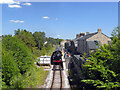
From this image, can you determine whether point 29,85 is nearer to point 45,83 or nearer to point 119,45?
point 45,83

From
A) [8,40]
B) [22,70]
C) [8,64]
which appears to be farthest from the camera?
[8,40]

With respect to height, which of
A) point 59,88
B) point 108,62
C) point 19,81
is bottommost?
point 59,88

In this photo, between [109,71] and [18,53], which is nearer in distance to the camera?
[109,71]

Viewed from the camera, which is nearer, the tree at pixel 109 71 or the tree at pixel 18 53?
the tree at pixel 109 71

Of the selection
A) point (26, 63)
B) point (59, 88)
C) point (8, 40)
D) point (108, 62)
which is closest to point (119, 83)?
point (108, 62)

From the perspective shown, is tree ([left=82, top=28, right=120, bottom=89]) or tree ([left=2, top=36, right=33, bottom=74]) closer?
tree ([left=82, top=28, right=120, bottom=89])

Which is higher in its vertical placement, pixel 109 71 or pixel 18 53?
pixel 18 53

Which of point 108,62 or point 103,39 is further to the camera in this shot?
point 103,39

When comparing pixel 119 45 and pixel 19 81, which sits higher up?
pixel 119 45

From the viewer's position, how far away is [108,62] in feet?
15.9

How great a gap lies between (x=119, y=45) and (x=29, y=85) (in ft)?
27.0

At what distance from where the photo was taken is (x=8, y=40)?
46.9 feet

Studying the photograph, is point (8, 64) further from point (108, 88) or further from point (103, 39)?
point (103, 39)

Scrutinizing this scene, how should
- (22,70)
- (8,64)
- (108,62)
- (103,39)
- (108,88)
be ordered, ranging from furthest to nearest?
(103,39), (22,70), (8,64), (108,62), (108,88)
